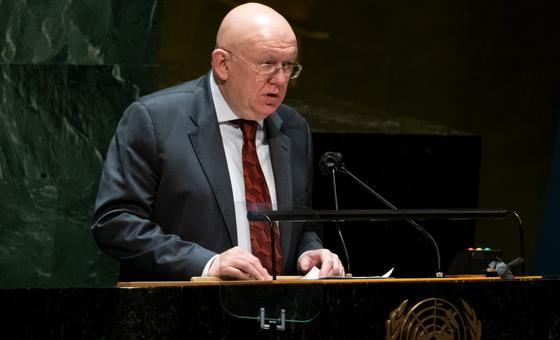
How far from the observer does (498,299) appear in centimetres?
287

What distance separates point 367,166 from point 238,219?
6.91 ft

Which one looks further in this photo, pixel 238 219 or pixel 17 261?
pixel 17 261

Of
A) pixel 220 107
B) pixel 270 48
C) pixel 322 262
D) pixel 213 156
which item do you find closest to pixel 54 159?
pixel 220 107

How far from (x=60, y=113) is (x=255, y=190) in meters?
2.14

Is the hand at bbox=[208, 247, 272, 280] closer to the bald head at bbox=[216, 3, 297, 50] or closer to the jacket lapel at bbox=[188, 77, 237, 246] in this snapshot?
the jacket lapel at bbox=[188, 77, 237, 246]

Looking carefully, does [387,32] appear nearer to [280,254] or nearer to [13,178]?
[13,178]

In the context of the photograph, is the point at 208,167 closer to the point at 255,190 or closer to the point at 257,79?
the point at 255,190

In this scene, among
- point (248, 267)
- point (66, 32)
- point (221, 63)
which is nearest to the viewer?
point (248, 267)

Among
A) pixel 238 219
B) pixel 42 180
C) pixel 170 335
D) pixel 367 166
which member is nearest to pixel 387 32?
pixel 367 166

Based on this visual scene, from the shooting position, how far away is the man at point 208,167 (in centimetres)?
332

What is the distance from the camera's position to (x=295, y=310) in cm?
272

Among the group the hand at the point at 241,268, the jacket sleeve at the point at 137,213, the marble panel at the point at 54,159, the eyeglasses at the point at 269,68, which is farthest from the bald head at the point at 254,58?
the marble panel at the point at 54,159

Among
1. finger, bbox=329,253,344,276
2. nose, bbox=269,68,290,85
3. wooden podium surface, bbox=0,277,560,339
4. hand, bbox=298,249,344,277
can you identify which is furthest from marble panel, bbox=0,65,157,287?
wooden podium surface, bbox=0,277,560,339

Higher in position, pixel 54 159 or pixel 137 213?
pixel 137 213
